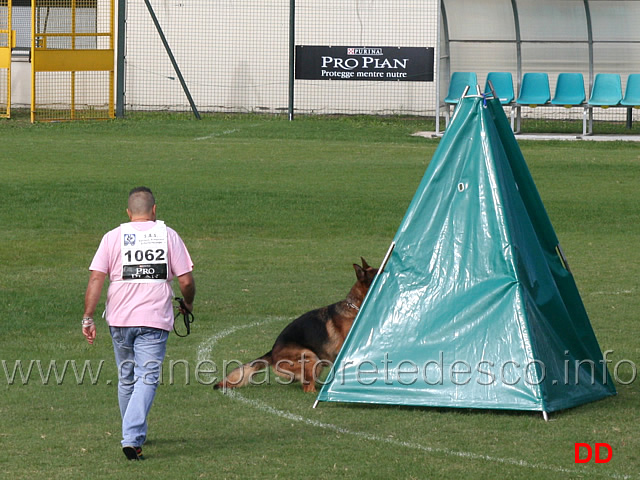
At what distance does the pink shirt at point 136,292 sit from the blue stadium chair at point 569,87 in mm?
21384

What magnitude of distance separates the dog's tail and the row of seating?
17690 mm

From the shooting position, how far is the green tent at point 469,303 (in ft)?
25.5

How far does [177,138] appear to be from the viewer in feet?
83.2

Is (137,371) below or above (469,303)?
below

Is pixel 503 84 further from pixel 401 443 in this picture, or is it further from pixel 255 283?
pixel 401 443

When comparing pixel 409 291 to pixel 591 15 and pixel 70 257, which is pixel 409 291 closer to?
pixel 70 257

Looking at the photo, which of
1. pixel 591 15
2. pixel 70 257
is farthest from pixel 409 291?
pixel 591 15

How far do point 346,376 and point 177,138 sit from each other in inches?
711

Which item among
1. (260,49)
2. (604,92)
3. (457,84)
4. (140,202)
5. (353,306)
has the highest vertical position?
(260,49)

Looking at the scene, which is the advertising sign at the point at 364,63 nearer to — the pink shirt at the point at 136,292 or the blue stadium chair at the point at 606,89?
the blue stadium chair at the point at 606,89

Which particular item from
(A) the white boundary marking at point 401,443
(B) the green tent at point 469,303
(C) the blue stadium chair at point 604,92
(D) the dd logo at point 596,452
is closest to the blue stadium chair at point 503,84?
(C) the blue stadium chair at point 604,92

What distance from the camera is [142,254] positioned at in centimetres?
649

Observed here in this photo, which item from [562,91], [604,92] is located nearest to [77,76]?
[562,91]

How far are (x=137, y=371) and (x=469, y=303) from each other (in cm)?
271
